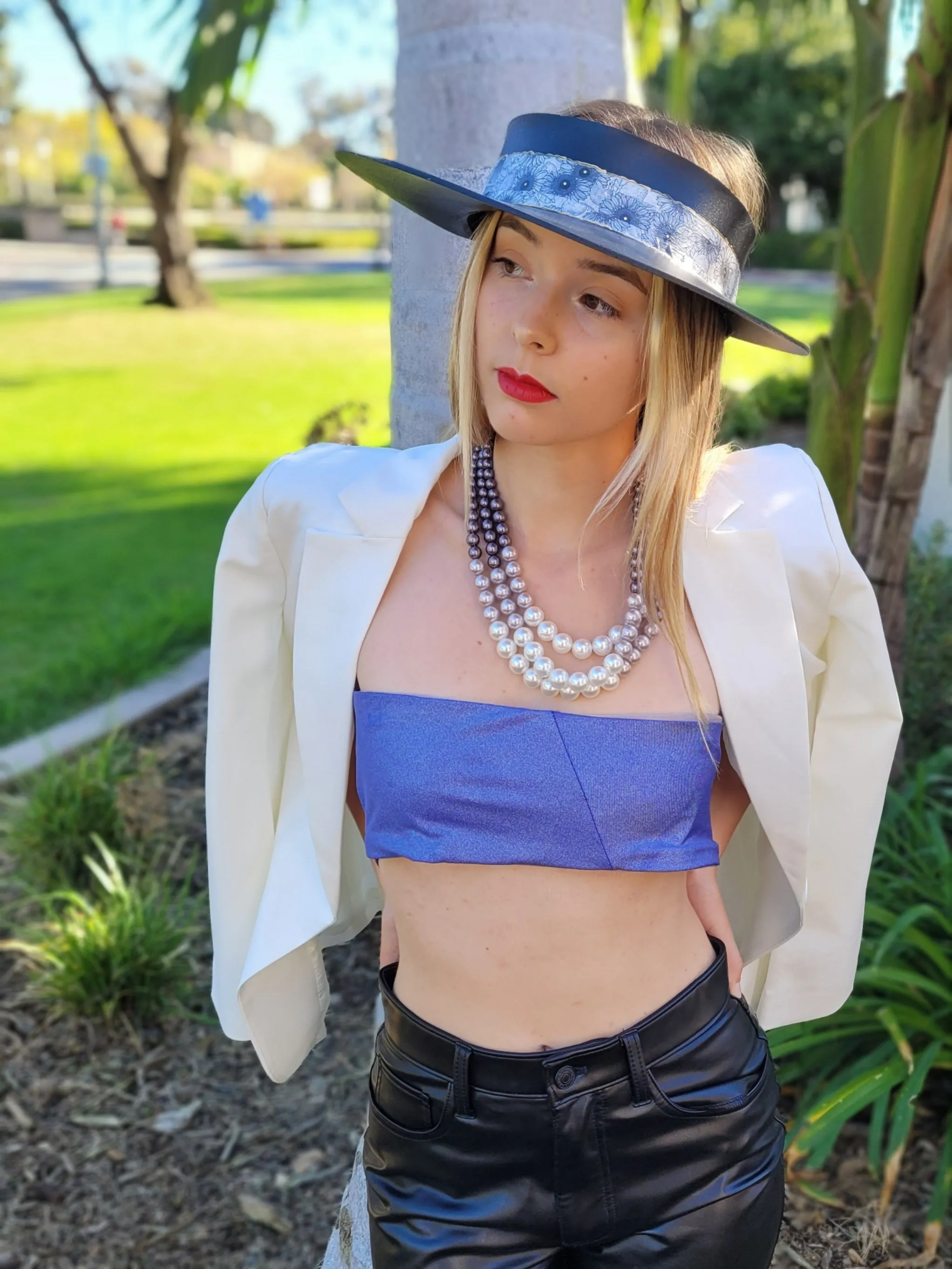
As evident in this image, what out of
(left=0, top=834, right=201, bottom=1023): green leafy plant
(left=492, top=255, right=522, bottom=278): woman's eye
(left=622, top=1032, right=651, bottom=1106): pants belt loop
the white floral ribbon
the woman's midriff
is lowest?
(left=0, top=834, right=201, bottom=1023): green leafy plant

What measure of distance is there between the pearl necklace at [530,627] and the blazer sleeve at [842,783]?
1.02ft


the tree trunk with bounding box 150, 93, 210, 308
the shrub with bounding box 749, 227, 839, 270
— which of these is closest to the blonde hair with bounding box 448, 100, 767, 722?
the tree trunk with bounding box 150, 93, 210, 308

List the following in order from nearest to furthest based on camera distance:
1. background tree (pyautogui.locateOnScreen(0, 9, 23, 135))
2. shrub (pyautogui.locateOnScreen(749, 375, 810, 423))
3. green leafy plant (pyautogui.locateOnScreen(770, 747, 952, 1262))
Result: green leafy plant (pyautogui.locateOnScreen(770, 747, 952, 1262)) → shrub (pyautogui.locateOnScreen(749, 375, 810, 423)) → background tree (pyautogui.locateOnScreen(0, 9, 23, 135))

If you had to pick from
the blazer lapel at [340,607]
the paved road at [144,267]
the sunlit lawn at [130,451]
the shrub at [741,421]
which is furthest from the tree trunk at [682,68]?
the paved road at [144,267]

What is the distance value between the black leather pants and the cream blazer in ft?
1.08

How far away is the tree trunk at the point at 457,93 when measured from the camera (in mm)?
2277

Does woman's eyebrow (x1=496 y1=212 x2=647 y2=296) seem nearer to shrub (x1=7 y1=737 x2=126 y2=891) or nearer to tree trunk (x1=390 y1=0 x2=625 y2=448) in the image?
tree trunk (x1=390 y1=0 x2=625 y2=448)

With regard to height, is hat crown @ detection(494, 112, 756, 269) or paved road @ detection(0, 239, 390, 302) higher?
hat crown @ detection(494, 112, 756, 269)

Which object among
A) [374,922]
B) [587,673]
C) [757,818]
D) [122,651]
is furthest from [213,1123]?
[122,651]

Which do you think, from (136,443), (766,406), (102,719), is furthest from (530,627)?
Result: (136,443)

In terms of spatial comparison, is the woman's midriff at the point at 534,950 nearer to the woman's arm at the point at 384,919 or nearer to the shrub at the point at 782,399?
the woman's arm at the point at 384,919

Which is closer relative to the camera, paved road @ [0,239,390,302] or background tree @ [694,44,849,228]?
paved road @ [0,239,390,302]

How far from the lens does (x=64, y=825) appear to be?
3.66m

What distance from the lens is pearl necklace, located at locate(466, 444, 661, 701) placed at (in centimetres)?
166
